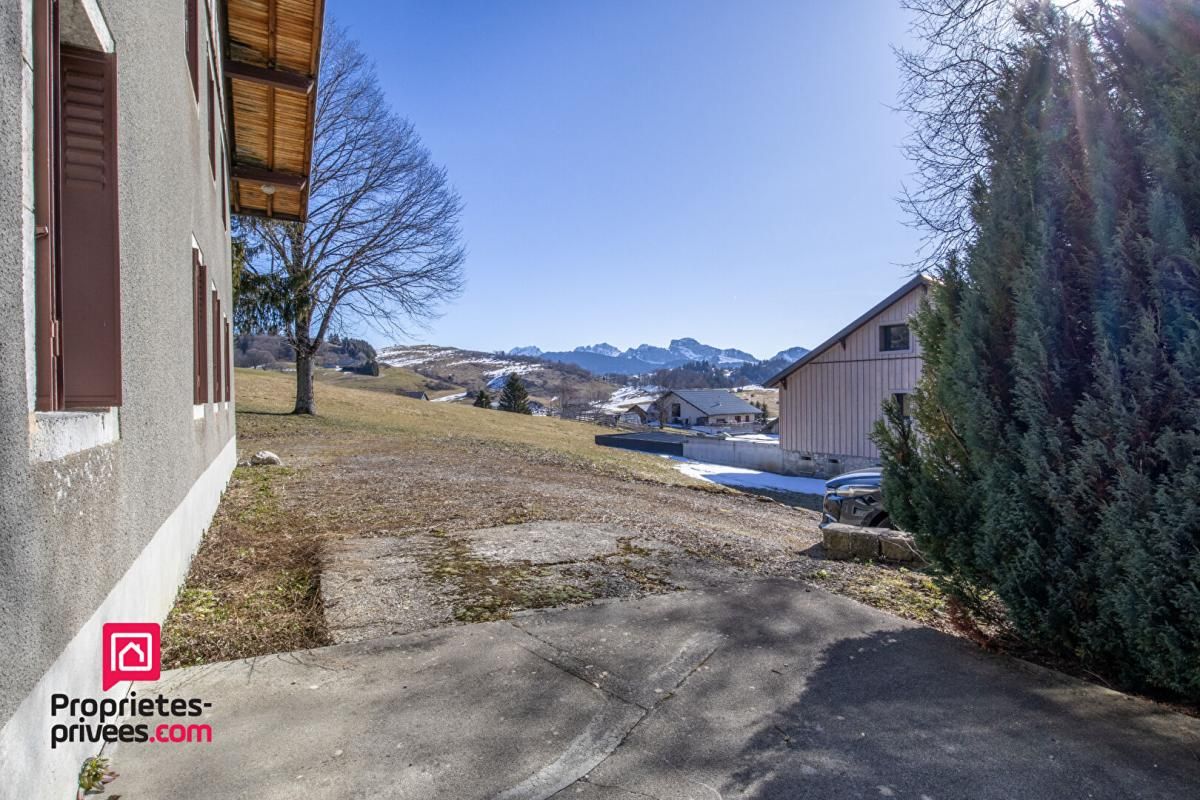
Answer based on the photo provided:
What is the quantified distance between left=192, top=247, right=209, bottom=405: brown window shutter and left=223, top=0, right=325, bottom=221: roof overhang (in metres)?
3.71

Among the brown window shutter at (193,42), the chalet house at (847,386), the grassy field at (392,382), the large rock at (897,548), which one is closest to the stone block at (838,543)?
the large rock at (897,548)

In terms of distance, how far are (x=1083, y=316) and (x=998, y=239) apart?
0.63m

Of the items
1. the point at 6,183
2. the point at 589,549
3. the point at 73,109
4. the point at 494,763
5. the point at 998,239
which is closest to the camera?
the point at 6,183

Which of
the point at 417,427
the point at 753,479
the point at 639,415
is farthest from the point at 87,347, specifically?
the point at 639,415

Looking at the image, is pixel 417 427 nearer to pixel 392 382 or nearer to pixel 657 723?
pixel 657 723

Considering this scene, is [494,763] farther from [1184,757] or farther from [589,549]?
[589,549]

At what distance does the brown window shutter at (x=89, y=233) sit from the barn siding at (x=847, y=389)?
A: 20.2 metres

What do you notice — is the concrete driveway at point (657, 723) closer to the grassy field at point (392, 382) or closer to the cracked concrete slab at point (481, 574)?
the cracked concrete slab at point (481, 574)

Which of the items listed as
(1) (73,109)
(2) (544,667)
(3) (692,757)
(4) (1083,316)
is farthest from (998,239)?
(1) (73,109)

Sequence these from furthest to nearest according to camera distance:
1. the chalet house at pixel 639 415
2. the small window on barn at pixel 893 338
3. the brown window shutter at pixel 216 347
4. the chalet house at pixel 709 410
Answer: the chalet house at pixel 639 415, the chalet house at pixel 709 410, the small window on barn at pixel 893 338, the brown window shutter at pixel 216 347

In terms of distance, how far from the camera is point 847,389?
22625mm

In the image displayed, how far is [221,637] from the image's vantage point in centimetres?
372

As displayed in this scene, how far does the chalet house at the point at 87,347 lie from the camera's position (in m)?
1.79

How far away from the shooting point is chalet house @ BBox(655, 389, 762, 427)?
291 ft
